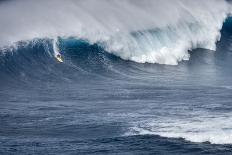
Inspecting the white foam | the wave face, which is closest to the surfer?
the wave face

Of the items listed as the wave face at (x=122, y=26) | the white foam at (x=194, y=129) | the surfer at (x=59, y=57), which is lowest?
the white foam at (x=194, y=129)

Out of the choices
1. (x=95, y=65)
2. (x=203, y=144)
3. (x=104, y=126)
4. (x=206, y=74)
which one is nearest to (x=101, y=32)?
(x=95, y=65)

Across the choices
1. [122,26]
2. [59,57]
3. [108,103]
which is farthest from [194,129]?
[122,26]

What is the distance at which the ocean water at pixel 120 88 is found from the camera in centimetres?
2981

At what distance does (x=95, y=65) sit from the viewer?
44.9 meters

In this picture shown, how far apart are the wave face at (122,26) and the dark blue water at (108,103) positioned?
83 cm

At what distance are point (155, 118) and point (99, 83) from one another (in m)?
8.33

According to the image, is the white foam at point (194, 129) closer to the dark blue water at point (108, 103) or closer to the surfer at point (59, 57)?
the dark blue water at point (108, 103)

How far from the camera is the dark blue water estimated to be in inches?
1160

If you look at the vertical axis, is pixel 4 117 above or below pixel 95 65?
below

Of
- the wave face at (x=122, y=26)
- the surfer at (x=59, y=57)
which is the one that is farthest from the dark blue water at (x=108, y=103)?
the wave face at (x=122, y=26)

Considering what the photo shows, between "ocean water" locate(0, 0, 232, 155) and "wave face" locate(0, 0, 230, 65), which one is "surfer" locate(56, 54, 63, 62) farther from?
"wave face" locate(0, 0, 230, 65)

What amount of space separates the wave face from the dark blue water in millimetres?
831

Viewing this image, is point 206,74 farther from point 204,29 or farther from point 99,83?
point 204,29
